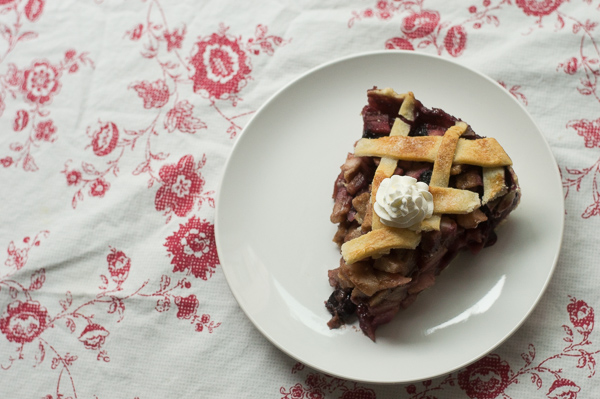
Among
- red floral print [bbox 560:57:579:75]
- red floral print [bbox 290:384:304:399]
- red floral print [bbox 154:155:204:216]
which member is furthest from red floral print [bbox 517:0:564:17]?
red floral print [bbox 290:384:304:399]

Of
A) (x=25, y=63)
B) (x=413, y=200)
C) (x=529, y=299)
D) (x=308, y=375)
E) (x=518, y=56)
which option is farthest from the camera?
(x=25, y=63)

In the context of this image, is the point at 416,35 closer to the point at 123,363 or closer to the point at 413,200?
the point at 413,200

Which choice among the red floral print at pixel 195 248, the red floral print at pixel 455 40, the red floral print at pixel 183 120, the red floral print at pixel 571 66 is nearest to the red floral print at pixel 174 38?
the red floral print at pixel 183 120

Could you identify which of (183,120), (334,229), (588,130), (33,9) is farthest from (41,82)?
(588,130)

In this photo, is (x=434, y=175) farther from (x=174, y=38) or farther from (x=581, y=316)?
(x=174, y=38)

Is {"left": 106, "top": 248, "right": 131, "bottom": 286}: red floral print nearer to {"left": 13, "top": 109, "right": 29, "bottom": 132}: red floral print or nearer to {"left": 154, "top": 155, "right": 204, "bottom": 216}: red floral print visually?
{"left": 154, "top": 155, "right": 204, "bottom": 216}: red floral print

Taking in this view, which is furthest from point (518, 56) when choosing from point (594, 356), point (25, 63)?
point (25, 63)

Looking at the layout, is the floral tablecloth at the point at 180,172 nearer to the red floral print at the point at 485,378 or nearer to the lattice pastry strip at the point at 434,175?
the red floral print at the point at 485,378
